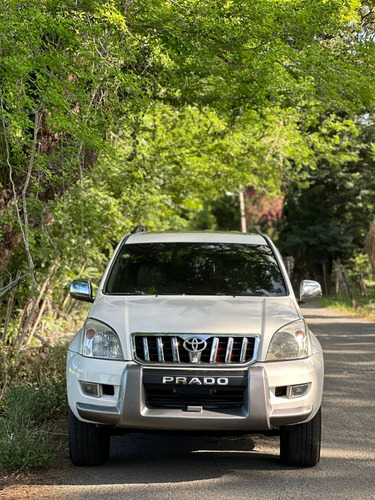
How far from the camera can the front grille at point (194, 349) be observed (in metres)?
6.07

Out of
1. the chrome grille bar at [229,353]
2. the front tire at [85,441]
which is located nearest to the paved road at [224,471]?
the front tire at [85,441]

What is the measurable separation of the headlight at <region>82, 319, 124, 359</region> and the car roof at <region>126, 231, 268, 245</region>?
173 cm

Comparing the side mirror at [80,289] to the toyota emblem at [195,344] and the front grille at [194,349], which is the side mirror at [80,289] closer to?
the front grille at [194,349]

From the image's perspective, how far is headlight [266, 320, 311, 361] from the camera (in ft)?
20.2

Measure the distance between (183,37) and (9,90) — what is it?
3.22m

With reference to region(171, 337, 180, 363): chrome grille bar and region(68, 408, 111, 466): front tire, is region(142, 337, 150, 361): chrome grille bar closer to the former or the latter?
region(171, 337, 180, 363): chrome grille bar

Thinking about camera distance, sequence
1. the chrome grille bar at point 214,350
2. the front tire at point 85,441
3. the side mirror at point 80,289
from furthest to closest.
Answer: the side mirror at point 80,289, the front tire at point 85,441, the chrome grille bar at point 214,350

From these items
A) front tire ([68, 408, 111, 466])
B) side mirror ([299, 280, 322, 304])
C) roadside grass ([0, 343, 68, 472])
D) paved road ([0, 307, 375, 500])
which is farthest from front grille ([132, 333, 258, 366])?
side mirror ([299, 280, 322, 304])

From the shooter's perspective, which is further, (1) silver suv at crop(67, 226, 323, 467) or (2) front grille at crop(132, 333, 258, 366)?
(2) front grille at crop(132, 333, 258, 366)

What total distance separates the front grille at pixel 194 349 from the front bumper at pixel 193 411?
0.09 metres

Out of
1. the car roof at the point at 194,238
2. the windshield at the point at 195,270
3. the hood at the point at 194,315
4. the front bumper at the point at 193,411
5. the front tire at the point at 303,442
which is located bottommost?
the front tire at the point at 303,442

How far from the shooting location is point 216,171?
23.8 m

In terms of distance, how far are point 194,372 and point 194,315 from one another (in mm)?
460

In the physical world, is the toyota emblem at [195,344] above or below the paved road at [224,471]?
above
